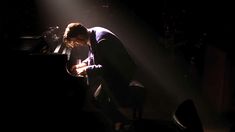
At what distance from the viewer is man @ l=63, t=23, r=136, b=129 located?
379 centimetres

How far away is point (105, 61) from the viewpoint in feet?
12.7

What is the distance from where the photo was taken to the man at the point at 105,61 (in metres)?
3.79

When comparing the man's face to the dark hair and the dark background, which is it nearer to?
the dark hair

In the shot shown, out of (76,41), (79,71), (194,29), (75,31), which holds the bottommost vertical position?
(194,29)

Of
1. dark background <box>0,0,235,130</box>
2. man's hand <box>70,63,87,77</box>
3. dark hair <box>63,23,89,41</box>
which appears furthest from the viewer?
dark background <box>0,0,235,130</box>

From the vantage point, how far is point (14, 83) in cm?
354

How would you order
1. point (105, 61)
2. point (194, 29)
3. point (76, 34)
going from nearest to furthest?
point (76, 34) < point (105, 61) < point (194, 29)

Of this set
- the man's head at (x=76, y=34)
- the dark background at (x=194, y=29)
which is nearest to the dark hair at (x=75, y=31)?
the man's head at (x=76, y=34)

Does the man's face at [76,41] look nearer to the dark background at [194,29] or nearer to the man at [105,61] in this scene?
the man at [105,61]

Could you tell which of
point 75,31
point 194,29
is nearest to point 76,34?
point 75,31

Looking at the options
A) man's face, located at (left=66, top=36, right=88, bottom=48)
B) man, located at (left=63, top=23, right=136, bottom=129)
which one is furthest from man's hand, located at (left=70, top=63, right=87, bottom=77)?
man's face, located at (left=66, top=36, right=88, bottom=48)

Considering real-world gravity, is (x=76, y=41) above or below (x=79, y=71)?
above

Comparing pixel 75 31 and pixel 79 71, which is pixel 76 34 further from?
pixel 79 71

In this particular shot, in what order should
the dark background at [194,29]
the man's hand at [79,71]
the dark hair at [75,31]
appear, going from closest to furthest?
the dark hair at [75,31]
the man's hand at [79,71]
the dark background at [194,29]
